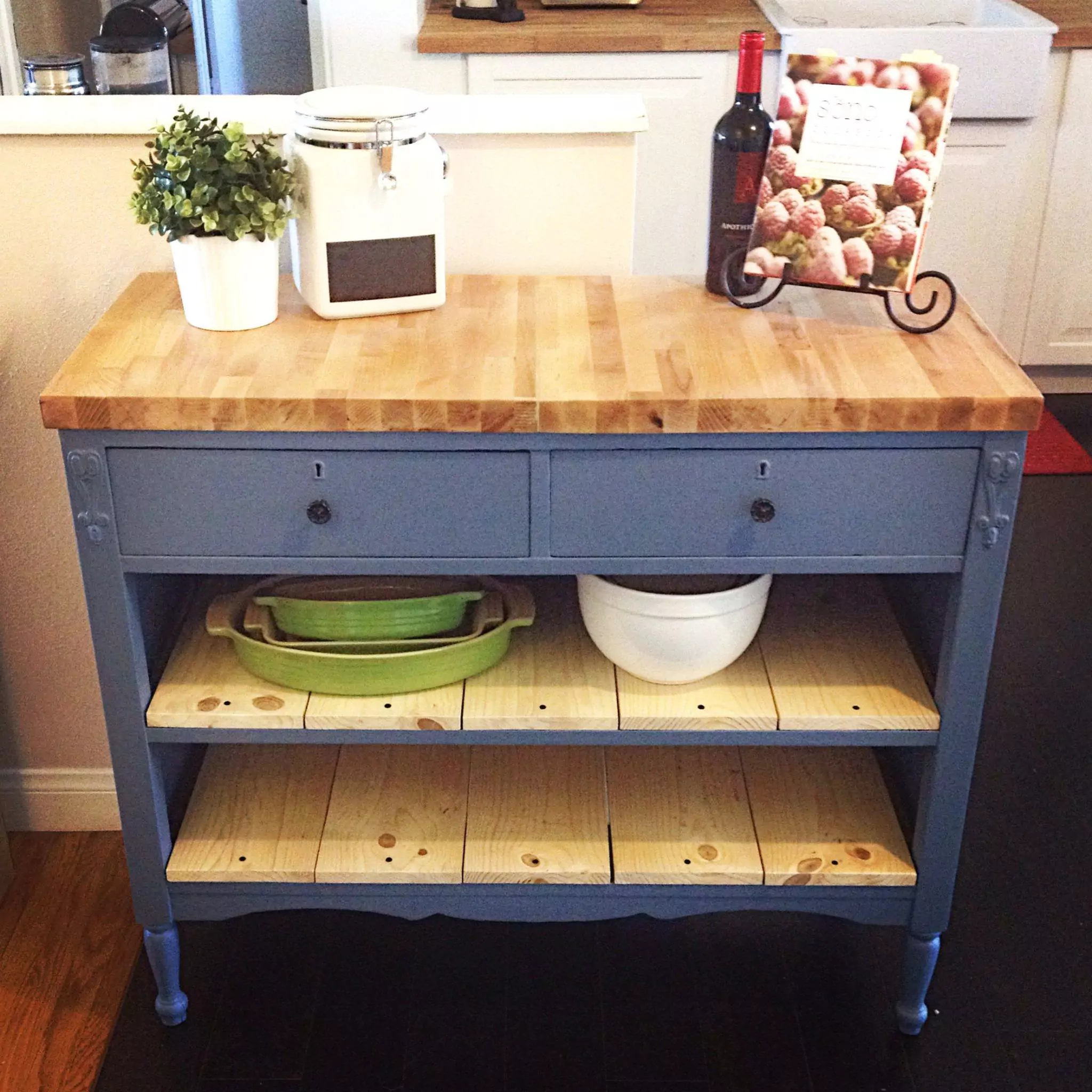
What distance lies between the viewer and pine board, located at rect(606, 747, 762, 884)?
5.57ft

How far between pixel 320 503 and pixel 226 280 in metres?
0.28

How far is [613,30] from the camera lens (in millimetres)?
3162

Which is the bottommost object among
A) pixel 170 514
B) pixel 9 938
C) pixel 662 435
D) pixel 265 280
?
pixel 9 938

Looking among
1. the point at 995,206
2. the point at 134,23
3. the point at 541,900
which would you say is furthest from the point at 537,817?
the point at 995,206

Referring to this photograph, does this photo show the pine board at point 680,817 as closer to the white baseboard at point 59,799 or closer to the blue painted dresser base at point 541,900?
the blue painted dresser base at point 541,900

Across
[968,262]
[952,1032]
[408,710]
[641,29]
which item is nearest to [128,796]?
[408,710]

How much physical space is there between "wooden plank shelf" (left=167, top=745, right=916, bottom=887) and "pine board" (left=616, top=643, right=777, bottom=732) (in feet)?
0.67

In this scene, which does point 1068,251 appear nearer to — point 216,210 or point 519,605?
point 519,605

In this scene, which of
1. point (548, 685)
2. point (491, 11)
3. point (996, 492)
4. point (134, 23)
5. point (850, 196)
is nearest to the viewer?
point (996, 492)

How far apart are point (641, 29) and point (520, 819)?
2118mm

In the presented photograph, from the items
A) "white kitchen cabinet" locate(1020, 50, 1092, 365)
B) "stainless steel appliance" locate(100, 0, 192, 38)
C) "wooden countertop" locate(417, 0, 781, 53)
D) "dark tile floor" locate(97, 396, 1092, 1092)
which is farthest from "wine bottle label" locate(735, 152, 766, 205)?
"white kitchen cabinet" locate(1020, 50, 1092, 365)

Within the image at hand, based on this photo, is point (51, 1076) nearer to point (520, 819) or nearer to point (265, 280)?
point (520, 819)

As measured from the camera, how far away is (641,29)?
3176 mm

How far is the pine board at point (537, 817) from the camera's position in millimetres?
1698
